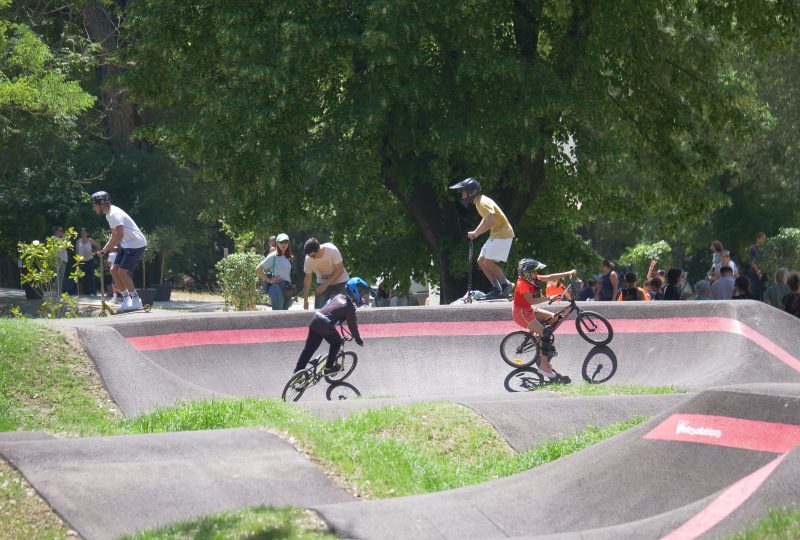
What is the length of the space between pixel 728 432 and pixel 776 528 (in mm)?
2350

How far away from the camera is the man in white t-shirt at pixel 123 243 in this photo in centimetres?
1675

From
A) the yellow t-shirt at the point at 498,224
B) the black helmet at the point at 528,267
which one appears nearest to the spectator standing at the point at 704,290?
the yellow t-shirt at the point at 498,224

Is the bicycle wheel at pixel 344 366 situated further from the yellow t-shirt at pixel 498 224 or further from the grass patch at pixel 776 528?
the grass patch at pixel 776 528

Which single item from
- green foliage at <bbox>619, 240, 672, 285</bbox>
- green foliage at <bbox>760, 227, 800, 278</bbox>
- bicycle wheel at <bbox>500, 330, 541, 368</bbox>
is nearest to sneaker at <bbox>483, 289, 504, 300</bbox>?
bicycle wheel at <bbox>500, 330, 541, 368</bbox>

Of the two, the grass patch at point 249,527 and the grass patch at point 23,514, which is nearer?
the grass patch at point 249,527

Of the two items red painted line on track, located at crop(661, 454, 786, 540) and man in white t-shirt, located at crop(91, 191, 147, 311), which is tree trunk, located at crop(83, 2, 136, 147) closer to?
man in white t-shirt, located at crop(91, 191, 147, 311)

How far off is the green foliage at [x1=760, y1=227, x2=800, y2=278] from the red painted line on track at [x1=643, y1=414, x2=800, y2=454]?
27476 mm

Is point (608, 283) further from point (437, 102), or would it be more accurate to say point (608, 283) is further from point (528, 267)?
point (528, 267)

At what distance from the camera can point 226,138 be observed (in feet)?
77.4

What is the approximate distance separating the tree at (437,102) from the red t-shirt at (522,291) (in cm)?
680

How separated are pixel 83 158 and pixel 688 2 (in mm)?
22914

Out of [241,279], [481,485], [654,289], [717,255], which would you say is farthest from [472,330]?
[481,485]

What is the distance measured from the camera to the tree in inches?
899

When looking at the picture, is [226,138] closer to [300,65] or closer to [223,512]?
[300,65]
